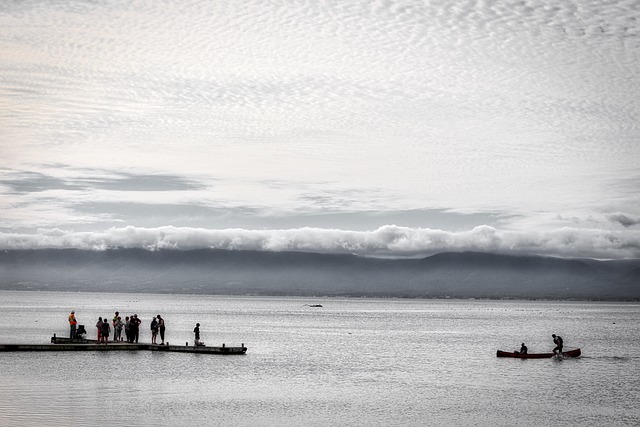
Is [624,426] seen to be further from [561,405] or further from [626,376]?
[626,376]

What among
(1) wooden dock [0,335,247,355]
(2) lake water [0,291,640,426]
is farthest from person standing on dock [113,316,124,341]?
(2) lake water [0,291,640,426]

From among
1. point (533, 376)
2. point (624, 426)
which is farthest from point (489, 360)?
point (624, 426)

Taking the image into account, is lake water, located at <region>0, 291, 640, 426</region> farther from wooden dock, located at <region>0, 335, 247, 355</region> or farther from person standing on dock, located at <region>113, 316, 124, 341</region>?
person standing on dock, located at <region>113, 316, 124, 341</region>

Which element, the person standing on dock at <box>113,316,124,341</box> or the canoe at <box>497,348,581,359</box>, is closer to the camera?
the person standing on dock at <box>113,316,124,341</box>

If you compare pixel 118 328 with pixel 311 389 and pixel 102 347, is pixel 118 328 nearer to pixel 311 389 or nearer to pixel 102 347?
pixel 102 347

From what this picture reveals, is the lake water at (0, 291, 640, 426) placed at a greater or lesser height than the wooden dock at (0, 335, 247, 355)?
lesser

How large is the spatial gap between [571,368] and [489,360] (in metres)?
7.99

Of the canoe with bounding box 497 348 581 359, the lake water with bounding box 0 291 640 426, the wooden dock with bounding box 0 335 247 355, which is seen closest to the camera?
the lake water with bounding box 0 291 640 426

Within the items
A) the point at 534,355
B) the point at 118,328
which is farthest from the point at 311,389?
the point at 534,355

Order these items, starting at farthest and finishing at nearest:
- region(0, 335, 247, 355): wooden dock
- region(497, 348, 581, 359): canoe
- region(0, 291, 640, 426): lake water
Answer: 1. region(497, 348, 581, 359): canoe
2. region(0, 335, 247, 355): wooden dock
3. region(0, 291, 640, 426): lake water

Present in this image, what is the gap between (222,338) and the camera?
10125cm

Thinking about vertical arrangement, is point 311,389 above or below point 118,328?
below

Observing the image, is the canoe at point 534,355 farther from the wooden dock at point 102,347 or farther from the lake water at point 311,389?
the wooden dock at point 102,347

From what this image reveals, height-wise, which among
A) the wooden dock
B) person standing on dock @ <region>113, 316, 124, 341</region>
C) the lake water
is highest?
person standing on dock @ <region>113, 316, 124, 341</region>
